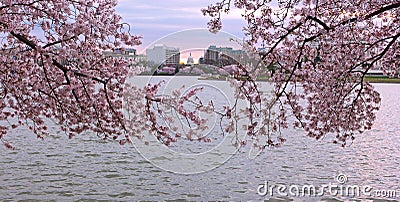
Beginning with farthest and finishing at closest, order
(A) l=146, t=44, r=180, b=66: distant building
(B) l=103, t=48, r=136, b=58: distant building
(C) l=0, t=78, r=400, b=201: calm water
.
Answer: (C) l=0, t=78, r=400, b=201: calm water < (B) l=103, t=48, r=136, b=58: distant building < (A) l=146, t=44, r=180, b=66: distant building

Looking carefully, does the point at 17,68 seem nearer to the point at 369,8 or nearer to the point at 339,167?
the point at 369,8

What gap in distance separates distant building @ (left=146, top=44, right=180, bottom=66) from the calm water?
594 mm

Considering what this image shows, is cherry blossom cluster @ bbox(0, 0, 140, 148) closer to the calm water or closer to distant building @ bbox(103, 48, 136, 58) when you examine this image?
distant building @ bbox(103, 48, 136, 58)

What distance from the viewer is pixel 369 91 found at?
323 inches

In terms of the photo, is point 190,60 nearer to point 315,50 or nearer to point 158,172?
point 315,50

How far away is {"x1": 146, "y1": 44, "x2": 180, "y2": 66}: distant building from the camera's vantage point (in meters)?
6.12

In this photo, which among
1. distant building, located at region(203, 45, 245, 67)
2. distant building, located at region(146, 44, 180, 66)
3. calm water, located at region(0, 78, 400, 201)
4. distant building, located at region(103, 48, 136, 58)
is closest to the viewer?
distant building, located at region(146, 44, 180, 66)

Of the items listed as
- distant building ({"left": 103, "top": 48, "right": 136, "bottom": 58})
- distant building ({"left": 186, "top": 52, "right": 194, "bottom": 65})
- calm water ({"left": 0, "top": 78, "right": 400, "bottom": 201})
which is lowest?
calm water ({"left": 0, "top": 78, "right": 400, "bottom": 201})

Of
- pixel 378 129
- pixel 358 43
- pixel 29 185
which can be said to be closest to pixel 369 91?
pixel 358 43

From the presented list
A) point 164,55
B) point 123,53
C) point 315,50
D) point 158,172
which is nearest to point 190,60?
point 164,55

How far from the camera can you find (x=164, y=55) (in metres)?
6.18

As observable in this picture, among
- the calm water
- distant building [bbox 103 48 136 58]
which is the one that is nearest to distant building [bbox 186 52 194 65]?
the calm water

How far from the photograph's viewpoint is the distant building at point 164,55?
6.12 meters

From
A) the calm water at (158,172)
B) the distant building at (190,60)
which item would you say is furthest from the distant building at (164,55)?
the calm water at (158,172)
